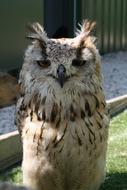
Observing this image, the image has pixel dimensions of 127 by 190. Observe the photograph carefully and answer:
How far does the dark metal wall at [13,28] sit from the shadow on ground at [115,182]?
4412 mm

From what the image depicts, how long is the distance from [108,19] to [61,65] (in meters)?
9.09

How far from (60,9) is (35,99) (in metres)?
7.42

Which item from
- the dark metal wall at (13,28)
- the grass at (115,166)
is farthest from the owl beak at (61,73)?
the dark metal wall at (13,28)

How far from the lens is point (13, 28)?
9523 mm

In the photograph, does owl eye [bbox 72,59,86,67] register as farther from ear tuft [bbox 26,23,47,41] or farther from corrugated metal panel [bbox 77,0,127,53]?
corrugated metal panel [bbox 77,0,127,53]

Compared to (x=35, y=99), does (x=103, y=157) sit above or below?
below

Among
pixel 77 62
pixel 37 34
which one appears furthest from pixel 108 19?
pixel 77 62

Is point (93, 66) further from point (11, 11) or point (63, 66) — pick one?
point (11, 11)

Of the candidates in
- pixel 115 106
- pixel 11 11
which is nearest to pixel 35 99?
pixel 115 106

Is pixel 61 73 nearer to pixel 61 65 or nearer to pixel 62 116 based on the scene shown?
pixel 61 65

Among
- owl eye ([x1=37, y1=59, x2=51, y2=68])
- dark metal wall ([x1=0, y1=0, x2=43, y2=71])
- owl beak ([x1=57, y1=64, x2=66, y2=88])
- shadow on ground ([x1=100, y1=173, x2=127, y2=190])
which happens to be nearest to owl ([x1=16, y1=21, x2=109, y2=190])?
owl eye ([x1=37, y1=59, x2=51, y2=68])

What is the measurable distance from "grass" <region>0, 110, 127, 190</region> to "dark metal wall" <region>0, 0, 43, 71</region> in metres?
3.24

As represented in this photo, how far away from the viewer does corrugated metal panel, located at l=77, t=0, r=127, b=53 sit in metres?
11.8

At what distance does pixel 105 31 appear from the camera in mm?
12398
